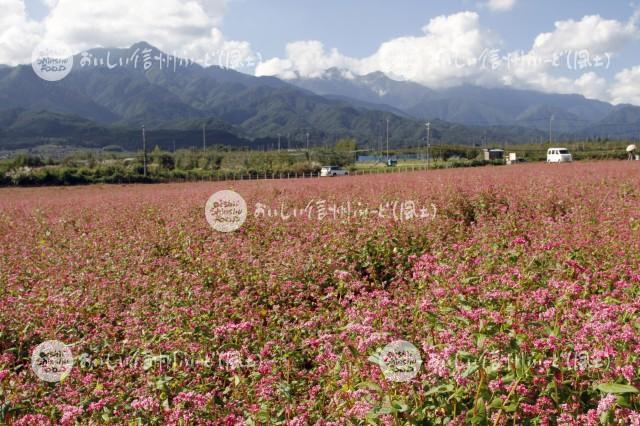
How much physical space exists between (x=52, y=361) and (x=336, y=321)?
110 inches

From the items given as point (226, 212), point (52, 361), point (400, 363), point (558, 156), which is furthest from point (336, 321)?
point (558, 156)

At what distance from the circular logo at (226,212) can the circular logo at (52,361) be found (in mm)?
4805

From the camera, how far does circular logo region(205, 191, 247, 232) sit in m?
9.79

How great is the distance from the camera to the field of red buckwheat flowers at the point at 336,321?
120 inches

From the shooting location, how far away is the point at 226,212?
36.8 ft

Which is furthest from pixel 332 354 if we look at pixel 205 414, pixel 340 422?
pixel 205 414

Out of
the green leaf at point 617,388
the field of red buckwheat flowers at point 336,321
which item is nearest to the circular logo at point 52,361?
the field of red buckwheat flowers at point 336,321

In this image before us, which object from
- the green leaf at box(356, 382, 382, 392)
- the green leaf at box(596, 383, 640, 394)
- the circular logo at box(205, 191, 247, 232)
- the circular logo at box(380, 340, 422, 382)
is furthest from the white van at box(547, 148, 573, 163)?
the green leaf at box(356, 382, 382, 392)

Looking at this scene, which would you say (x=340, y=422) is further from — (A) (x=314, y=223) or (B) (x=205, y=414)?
(A) (x=314, y=223)

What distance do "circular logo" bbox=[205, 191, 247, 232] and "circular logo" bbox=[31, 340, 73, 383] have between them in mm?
4805

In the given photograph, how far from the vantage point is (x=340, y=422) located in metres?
3.21

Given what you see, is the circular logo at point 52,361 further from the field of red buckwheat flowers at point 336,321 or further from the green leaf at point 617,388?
the green leaf at point 617,388

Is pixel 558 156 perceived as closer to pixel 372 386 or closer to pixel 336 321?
pixel 336 321

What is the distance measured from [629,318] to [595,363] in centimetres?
105
